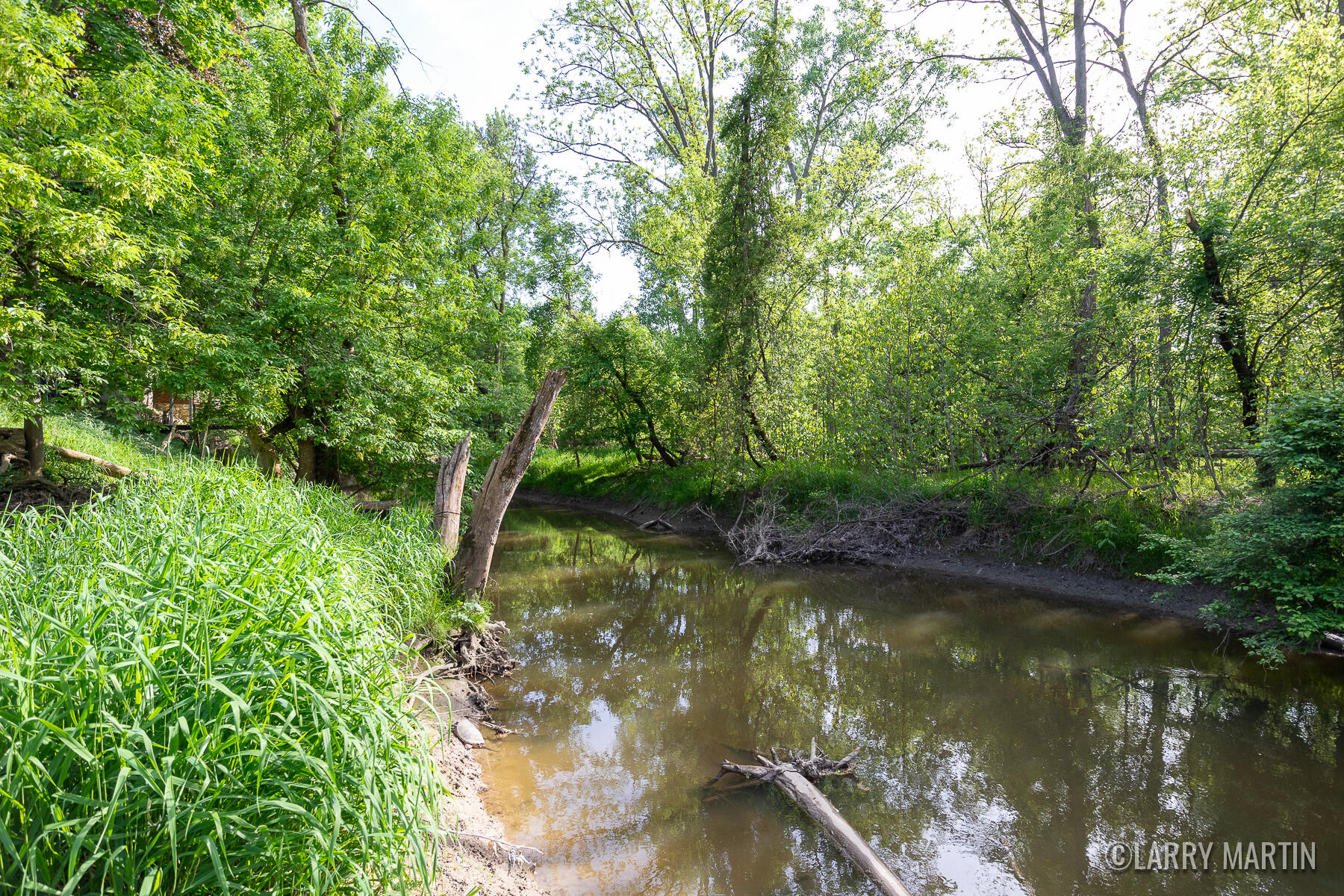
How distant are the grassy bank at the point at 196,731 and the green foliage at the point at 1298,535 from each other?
6901mm

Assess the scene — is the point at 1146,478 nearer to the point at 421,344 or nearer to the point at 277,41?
the point at 421,344

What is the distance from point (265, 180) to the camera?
840 cm

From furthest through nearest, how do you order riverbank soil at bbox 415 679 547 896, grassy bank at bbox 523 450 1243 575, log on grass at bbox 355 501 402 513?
log on grass at bbox 355 501 402 513, grassy bank at bbox 523 450 1243 575, riverbank soil at bbox 415 679 547 896

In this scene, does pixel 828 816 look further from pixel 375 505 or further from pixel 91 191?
pixel 91 191

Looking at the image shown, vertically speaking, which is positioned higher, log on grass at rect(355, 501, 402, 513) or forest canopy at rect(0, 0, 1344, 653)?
forest canopy at rect(0, 0, 1344, 653)

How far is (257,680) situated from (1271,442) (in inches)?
308

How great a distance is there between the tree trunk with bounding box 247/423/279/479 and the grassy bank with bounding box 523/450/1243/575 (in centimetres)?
901

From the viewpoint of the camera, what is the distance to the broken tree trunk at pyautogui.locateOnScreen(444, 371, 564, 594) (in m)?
6.50

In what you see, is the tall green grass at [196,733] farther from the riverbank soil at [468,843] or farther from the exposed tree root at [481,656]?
the exposed tree root at [481,656]

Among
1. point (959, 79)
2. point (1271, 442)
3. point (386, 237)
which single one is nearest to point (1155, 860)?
point (1271, 442)

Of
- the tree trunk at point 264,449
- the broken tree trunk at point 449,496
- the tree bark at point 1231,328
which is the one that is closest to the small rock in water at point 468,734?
the broken tree trunk at point 449,496

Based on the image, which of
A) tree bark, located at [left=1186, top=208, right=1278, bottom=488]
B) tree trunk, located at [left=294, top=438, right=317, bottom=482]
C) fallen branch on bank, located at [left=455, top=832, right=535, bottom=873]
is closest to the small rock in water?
fallen branch on bank, located at [left=455, top=832, right=535, bottom=873]

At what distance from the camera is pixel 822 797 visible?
3.82m

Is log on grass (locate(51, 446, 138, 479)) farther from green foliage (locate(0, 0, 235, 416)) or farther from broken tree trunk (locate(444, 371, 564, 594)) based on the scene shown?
broken tree trunk (locate(444, 371, 564, 594))
